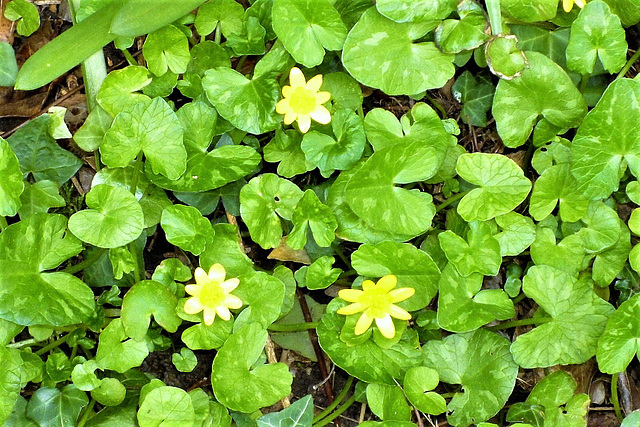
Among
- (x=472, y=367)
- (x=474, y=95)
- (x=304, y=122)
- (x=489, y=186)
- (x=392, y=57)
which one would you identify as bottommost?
(x=472, y=367)

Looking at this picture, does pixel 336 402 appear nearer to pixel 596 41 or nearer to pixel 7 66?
pixel 596 41

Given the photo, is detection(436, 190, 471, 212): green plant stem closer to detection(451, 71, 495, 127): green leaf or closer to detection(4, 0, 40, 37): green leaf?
detection(451, 71, 495, 127): green leaf

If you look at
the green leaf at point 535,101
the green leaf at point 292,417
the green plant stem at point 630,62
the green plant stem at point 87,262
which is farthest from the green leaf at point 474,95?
the green plant stem at point 87,262

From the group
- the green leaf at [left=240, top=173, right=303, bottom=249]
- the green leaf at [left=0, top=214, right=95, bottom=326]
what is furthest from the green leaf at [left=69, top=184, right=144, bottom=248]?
the green leaf at [left=240, top=173, right=303, bottom=249]

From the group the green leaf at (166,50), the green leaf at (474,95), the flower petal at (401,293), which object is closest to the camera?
the flower petal at (401,293)

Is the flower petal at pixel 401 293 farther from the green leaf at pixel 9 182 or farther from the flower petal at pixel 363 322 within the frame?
the green leaf at pixel 9 182

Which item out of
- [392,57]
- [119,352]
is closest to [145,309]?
[119,352]
